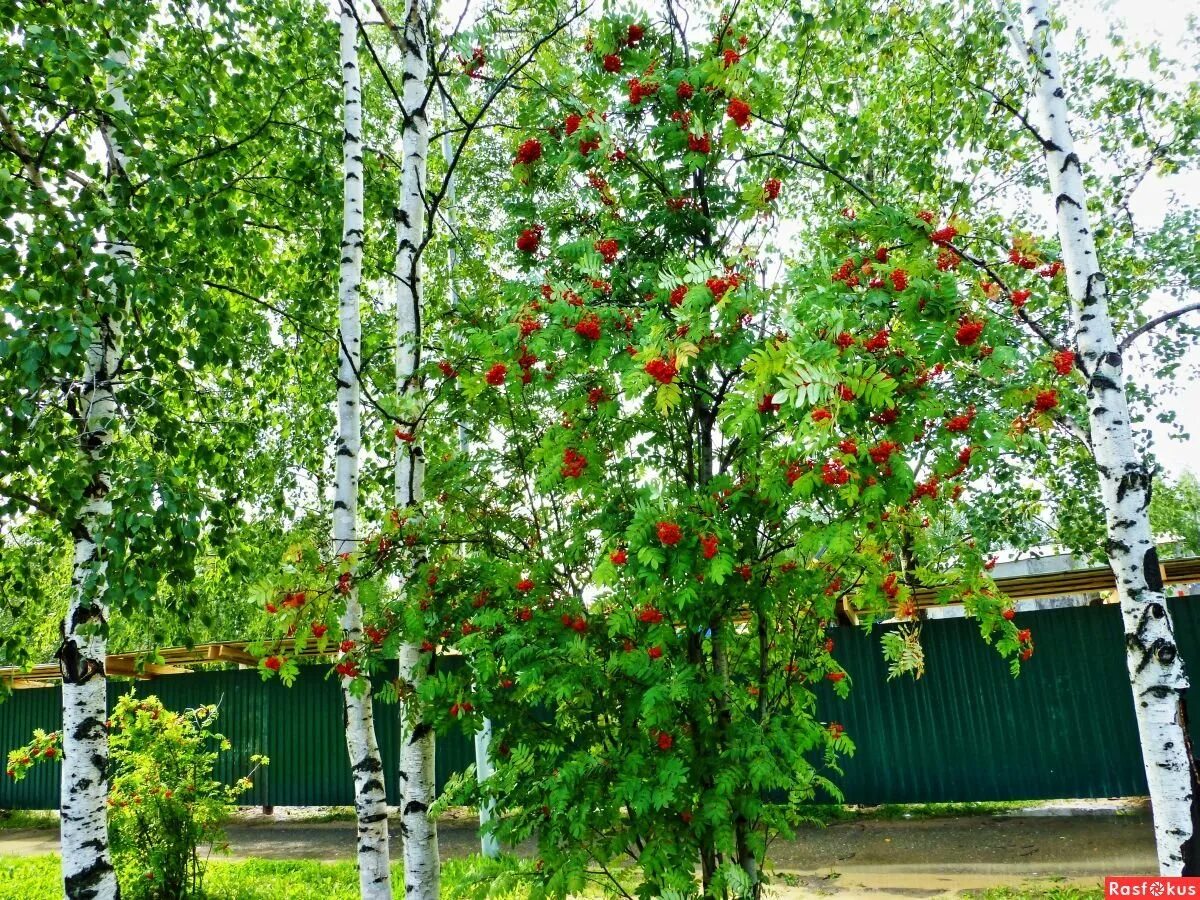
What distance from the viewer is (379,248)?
7.50 meters

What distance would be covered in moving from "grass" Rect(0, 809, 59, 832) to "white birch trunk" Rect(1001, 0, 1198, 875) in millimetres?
14696

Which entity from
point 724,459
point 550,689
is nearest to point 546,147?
point 724,459

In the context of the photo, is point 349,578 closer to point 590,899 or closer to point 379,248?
point 590,899

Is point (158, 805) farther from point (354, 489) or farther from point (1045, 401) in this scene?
point (1045, 401)

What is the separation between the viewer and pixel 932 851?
7441 mm

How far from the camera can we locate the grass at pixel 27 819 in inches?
494

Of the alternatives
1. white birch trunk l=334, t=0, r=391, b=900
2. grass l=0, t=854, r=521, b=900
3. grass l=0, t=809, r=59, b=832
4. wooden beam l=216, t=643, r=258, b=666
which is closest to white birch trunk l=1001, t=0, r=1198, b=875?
white birch trunk l=334, t=0, r=391, b=900

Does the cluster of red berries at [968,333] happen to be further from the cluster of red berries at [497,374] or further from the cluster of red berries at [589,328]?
the cluster of red berries at [497,374]

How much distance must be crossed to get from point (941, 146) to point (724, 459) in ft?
12.9

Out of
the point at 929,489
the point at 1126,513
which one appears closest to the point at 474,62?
the point at 929,489

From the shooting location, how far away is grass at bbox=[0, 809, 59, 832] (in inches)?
494

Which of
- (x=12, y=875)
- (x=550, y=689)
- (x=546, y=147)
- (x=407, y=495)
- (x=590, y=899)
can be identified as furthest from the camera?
(x=12, y=875)

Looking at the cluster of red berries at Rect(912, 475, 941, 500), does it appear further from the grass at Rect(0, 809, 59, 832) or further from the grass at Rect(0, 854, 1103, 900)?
the grass at Rect(0, 809, 59, 832)

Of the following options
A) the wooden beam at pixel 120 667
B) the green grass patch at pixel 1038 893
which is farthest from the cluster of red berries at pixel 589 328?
the wooden beam at pixel 120 667
